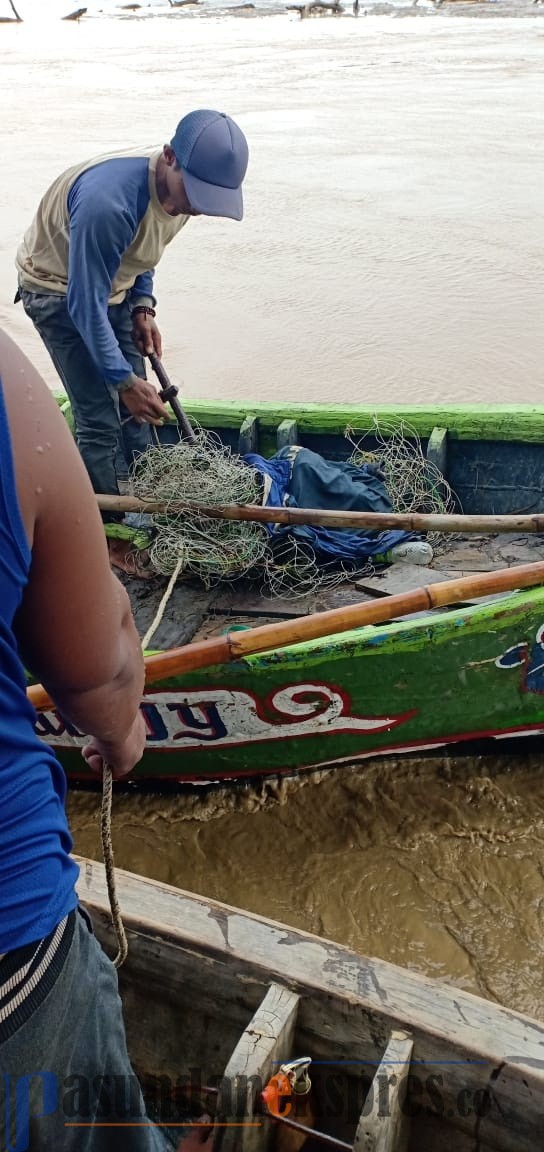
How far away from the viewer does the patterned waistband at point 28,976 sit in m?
1.09

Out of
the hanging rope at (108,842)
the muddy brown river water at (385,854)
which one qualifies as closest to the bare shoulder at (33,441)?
the hanging rope at (108,842)

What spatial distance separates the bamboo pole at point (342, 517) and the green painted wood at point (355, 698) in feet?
1.33

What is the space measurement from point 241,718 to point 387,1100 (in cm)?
173

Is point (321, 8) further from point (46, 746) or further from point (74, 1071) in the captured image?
point (74, 1071)

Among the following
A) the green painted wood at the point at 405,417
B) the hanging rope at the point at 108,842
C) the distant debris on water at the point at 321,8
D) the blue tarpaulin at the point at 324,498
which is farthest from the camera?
the distant debris on water at the point at 321,8

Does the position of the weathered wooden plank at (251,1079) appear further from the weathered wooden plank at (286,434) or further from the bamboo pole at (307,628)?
the weathered wooden plank at (286,434)

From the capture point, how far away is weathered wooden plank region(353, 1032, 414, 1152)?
64.7 inches

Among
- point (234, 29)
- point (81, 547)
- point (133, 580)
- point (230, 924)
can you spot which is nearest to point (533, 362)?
point (133, 580)

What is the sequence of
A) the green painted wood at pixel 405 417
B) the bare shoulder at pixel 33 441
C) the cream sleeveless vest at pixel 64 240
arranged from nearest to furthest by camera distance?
the bare shoulder at pixel 33 441, the cream sleeveless vest at pixel 64 240, the green painted wood at pixel 405 417

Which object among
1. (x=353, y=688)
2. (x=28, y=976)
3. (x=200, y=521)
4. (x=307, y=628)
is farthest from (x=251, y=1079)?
(x=200, y=521)

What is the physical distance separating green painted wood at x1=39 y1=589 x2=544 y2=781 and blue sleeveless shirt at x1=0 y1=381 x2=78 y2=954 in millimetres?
1940

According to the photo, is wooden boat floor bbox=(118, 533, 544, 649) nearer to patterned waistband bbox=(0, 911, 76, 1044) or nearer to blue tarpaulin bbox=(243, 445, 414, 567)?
blue tarpaulin bbox=(243, 445, 414, 567)

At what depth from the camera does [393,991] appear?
1.81 meters

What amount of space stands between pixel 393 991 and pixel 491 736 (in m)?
1.76
